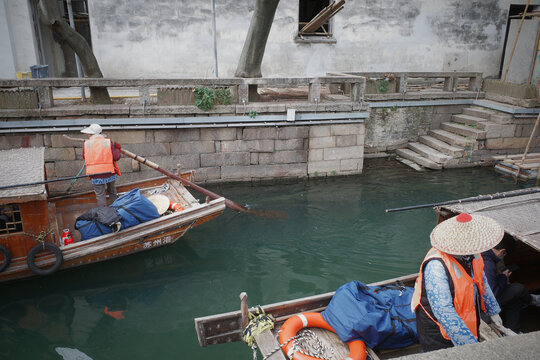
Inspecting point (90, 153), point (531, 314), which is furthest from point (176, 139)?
point (531, 314)

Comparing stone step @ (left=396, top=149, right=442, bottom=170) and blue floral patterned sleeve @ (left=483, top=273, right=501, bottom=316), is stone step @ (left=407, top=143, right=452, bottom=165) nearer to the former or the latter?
stone step @ (left=396, top=149, right=442, bottom=170)

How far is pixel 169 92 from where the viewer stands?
933 cm

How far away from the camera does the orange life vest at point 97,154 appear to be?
6.71m

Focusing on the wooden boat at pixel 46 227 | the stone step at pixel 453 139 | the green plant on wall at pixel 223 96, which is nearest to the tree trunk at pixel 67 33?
the green plant on wall at pixel 223 96

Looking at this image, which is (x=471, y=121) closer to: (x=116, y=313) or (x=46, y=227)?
(x=116, y=313)

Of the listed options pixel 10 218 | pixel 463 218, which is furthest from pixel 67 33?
pixel 463 218

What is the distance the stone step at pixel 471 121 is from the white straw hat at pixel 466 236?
940 cm

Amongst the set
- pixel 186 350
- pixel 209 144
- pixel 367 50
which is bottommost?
pixel 186 350

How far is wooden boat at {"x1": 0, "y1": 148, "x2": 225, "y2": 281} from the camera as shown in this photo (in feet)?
19.1

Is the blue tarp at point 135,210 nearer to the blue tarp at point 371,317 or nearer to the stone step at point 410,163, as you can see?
the blue tarp at point 371,317

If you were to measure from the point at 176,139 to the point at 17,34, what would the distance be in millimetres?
7680

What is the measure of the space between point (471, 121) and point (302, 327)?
32.9 feet

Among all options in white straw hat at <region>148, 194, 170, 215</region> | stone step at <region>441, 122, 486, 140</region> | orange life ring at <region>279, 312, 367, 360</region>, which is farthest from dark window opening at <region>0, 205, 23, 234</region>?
stone step at <region>441, 122, 486, 140</region>

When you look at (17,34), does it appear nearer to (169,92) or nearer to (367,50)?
(169,92)
